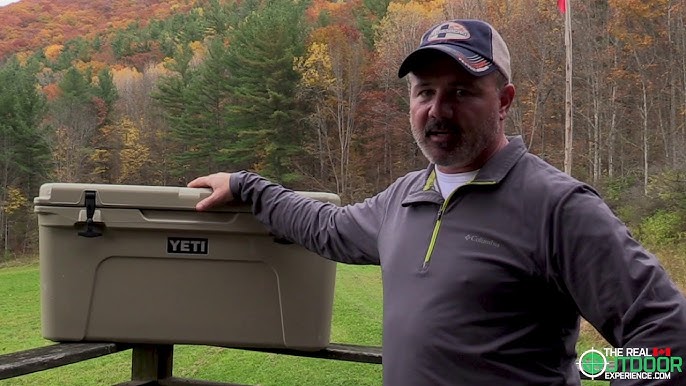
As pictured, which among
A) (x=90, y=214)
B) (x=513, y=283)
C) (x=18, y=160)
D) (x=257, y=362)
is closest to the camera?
(x=513, y=283)

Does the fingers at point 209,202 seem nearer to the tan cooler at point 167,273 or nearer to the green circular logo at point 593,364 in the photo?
the tan cooler at point 167,273

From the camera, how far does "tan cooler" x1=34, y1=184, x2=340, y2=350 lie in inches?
73.1

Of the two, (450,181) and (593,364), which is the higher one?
(450,181)

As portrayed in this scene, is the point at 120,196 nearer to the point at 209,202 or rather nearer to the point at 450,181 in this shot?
the point at 209,202

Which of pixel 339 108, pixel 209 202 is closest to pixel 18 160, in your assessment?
pixel 339 108

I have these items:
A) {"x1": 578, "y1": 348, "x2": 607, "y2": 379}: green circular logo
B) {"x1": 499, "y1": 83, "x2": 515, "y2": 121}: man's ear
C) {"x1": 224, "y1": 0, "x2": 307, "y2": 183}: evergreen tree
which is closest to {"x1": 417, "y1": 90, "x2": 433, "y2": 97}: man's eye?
{"x1": 499, "y1": 83, "x2": 515, "y2": 121}: man's ear

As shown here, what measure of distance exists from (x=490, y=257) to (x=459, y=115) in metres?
0.36

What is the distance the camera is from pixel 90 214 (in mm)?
1826

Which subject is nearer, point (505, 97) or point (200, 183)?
point (505, 97)

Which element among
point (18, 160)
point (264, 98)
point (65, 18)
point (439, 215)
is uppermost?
point (65, 18)

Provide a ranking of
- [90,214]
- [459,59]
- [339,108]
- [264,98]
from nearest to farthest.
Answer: [459,59] → [90,214] → [264,98] → [339,108]

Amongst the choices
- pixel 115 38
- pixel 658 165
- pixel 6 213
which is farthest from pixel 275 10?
pixel 115 38

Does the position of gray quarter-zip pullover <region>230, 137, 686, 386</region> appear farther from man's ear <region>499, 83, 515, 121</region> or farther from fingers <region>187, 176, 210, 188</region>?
fingers <region>187, 176, 210, 188</region>

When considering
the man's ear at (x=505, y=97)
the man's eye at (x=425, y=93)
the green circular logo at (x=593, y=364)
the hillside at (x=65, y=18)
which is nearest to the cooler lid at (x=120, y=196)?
the man's eye at (x=425, y=93)
